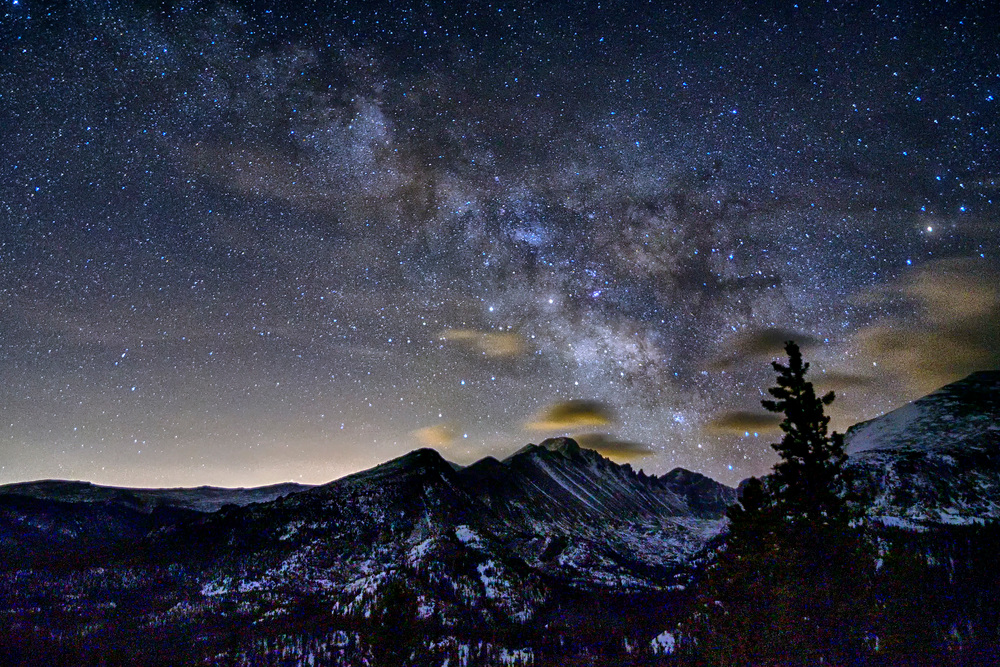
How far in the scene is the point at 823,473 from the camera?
38.1 m

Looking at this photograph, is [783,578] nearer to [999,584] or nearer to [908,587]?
[908,587]

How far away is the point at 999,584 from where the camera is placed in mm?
193375

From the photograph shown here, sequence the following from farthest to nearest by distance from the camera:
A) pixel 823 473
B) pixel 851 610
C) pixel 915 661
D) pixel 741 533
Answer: pixel 915 661 → pixel 741 533 → pixel 851 610 → pixel 823 473

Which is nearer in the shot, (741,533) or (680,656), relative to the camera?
(741,533)

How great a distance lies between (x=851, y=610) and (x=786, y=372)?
18662 millimetres

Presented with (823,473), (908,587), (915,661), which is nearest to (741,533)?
(823,473)


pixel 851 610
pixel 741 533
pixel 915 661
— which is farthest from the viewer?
→ pixel 915 661

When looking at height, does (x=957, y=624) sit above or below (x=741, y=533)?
below

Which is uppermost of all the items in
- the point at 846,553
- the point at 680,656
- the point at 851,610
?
the point at 846,553

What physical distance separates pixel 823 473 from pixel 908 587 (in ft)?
706

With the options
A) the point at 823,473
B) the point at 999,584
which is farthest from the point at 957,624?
the point at 823,473

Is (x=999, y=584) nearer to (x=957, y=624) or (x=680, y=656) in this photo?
(x=957, y=624)

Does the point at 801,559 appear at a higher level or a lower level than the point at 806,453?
lower

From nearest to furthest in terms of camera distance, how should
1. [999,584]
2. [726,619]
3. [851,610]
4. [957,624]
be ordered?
[851,610], [726,619], [957,624], [999,584]
